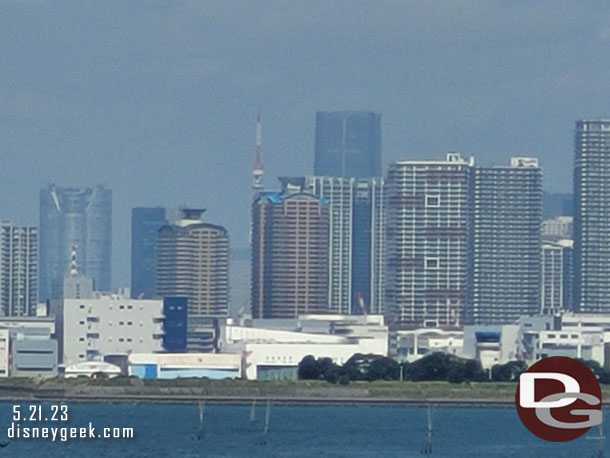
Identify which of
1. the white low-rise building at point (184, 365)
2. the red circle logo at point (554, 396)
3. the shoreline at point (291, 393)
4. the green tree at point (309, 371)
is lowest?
the white low-rise building at point (184, 365)

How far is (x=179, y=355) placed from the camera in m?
160

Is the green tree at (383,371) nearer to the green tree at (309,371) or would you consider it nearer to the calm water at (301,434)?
the green tree at (309,371)

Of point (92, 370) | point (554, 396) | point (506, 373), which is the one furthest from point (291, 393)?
point (554, 396)

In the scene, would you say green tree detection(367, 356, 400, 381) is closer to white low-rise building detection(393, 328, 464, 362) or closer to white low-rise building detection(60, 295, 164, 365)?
white low-rise building detection(393, 328, 464, 362)

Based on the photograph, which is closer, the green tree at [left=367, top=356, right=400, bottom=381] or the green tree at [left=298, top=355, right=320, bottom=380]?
the green tree at [left=367, top=356, right=400, bottom=381]

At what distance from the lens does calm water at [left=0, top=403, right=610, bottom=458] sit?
65688 millimetres

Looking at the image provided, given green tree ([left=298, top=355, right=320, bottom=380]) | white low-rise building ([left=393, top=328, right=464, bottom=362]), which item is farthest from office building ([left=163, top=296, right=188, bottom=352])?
Answer: green tree ([left=298, top=355, right=320, bottom=380])

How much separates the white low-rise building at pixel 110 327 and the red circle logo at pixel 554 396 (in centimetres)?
14331

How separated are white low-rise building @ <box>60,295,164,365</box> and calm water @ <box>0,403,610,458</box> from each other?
65.3 m

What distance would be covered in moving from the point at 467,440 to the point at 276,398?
118 ft

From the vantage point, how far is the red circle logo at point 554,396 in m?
31.1

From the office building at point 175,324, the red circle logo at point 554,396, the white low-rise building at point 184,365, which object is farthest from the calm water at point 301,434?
the office building at point 175,324

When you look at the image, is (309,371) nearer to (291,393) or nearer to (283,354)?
(291,393)

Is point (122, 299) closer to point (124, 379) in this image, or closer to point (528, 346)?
point (528, 346)
